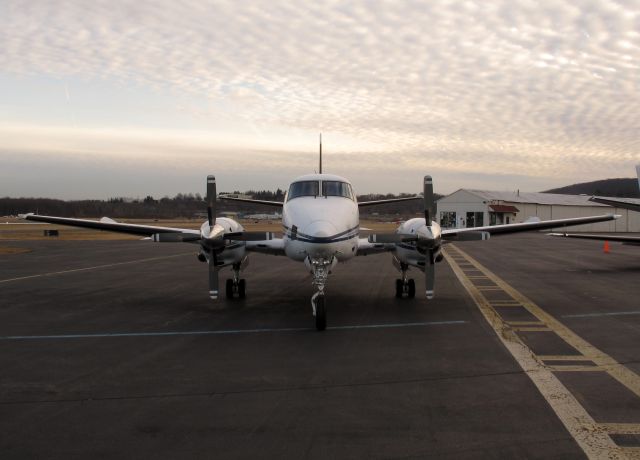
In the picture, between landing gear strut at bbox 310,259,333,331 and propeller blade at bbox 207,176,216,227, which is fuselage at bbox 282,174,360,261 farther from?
propeller blade at bbox 207,176,216,227

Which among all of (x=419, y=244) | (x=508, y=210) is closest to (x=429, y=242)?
(x=419, y=244)

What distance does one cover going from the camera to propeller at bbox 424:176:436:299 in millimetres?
12094

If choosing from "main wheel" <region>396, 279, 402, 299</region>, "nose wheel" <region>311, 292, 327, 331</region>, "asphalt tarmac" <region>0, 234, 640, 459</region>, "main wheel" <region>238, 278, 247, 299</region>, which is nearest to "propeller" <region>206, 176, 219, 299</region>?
"asphalt tarmac" <region>0, 234, 640, 459</region>

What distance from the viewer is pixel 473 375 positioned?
6.96m

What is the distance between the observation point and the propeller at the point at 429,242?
1209 centimetres

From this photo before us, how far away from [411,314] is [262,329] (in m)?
3.53

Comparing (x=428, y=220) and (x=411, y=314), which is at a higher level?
(x=428, y=220)

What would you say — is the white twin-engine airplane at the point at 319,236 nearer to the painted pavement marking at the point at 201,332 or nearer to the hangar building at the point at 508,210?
the painted pavement marking at the point at 201,332

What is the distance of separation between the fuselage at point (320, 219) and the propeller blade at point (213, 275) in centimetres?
218

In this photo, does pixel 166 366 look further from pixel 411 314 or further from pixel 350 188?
pixel 350 188

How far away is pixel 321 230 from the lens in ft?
33.0

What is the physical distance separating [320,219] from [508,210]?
206 ft

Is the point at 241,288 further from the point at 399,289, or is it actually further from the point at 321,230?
the point at 321,230

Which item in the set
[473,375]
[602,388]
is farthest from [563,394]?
[473,375]
